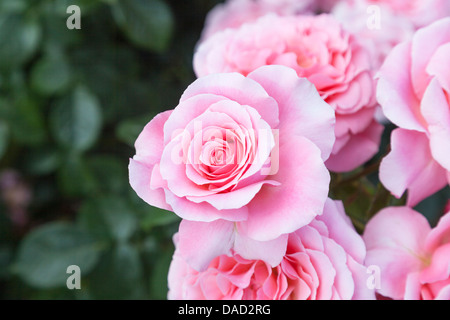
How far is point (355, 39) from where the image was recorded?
572 mm

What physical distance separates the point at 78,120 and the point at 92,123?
0.03 meters

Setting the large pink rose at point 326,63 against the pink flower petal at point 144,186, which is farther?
the large pink rose at point 326,63

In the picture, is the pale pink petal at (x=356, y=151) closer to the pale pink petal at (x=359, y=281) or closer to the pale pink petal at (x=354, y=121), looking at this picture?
the pale pink petal at (x=354, y=121)

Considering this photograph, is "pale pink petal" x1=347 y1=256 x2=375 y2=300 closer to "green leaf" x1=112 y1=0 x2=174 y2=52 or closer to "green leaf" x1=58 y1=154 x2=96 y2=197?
"green leaf" x1=112 y1=0 x2=174 y2=52

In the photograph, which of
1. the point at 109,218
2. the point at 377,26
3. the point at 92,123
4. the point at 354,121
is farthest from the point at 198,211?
the point at 92,123

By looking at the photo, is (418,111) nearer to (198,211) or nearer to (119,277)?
(198,211)

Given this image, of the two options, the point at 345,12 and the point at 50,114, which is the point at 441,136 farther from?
the point at 50,114

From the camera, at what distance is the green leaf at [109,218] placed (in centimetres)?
88

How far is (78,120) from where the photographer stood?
978 millimetres

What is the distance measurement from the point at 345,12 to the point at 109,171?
22.9 inches

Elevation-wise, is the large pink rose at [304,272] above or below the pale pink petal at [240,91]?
below

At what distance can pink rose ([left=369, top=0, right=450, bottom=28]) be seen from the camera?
82 centimetres

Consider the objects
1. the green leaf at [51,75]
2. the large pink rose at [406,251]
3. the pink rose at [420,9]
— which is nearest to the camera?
the large pink rose at [406,251]

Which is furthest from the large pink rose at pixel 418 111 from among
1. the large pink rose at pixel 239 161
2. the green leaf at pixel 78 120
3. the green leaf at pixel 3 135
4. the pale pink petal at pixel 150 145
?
the green leaf at pixel 3 135
